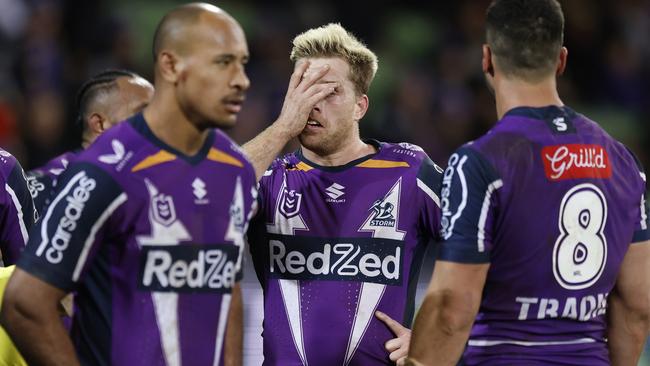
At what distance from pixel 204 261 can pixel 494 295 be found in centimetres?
109

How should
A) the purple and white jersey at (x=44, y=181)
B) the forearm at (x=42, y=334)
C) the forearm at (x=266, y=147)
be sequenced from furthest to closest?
the purple and white jersey at (x=44, y=181) → the forearm at (x=266, y=147) → the forearm at (x=42, y=334)

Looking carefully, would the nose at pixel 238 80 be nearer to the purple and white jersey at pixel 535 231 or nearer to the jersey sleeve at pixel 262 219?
the purple and white jersey at pixel 535 231

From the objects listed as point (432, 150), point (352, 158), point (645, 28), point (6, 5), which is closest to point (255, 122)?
point (432, 150)

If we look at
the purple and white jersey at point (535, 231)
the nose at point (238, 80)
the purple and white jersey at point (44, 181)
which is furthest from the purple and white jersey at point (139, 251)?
the purple and white jersey at point (44, 181)

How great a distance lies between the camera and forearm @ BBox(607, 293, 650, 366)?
4.46 m

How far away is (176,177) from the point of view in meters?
3.92

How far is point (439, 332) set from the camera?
13.7ft

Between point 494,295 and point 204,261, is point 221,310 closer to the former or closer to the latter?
point 204,261

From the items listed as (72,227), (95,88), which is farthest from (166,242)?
(95,88)

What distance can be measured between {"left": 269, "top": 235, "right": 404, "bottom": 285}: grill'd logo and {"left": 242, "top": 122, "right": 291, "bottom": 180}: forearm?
38 cm

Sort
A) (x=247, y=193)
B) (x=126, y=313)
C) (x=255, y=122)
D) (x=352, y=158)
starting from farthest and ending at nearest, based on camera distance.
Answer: (x=255, y=122) < (x=352, y=158) < (x=247, y=193) < (x=126, y=313)

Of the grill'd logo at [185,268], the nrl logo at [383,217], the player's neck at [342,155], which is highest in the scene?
the player's neck at [342,155]

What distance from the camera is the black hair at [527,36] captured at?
13.8 feet

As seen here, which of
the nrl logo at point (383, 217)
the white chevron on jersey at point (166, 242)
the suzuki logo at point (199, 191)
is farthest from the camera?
the nrl logo at point (383, 217)
